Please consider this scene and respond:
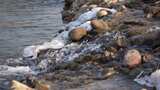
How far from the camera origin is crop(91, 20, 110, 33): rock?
1137cm

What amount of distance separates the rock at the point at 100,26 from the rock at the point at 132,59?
2818 millimetres

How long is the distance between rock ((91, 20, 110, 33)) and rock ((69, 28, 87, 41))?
280mm

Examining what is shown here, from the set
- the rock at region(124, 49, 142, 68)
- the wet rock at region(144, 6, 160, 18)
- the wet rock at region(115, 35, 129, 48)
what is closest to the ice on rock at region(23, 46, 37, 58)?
the wet rock at region(115, 35, 129, 48)

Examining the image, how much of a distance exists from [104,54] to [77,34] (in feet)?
7.23

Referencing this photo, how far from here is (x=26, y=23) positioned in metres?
16.5

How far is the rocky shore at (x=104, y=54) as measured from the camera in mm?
8000

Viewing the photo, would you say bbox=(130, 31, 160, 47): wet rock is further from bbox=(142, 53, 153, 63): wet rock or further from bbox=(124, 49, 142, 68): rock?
bbox=(124, 49, 142, 68): rock

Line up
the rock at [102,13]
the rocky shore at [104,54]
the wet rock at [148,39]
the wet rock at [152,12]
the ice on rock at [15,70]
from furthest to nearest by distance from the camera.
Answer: the rock at [102,13]
the wet rock at [152,12]
the ice on rock at [15,70]
the wet rock at [148,39]
the rocky shore at [104,54]

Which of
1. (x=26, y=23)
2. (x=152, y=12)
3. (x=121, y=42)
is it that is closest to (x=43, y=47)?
(x=121, y=42)

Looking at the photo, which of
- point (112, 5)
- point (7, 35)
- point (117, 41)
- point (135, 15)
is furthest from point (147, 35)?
point (7, 35)

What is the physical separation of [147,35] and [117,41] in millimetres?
624

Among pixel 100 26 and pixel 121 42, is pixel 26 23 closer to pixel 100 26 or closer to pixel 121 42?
pixel 100 26

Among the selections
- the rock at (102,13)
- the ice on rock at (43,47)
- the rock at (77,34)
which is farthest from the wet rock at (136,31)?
the rock at (102,13)

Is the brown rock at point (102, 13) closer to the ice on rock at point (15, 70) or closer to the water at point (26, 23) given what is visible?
the water at point (26, 23)
